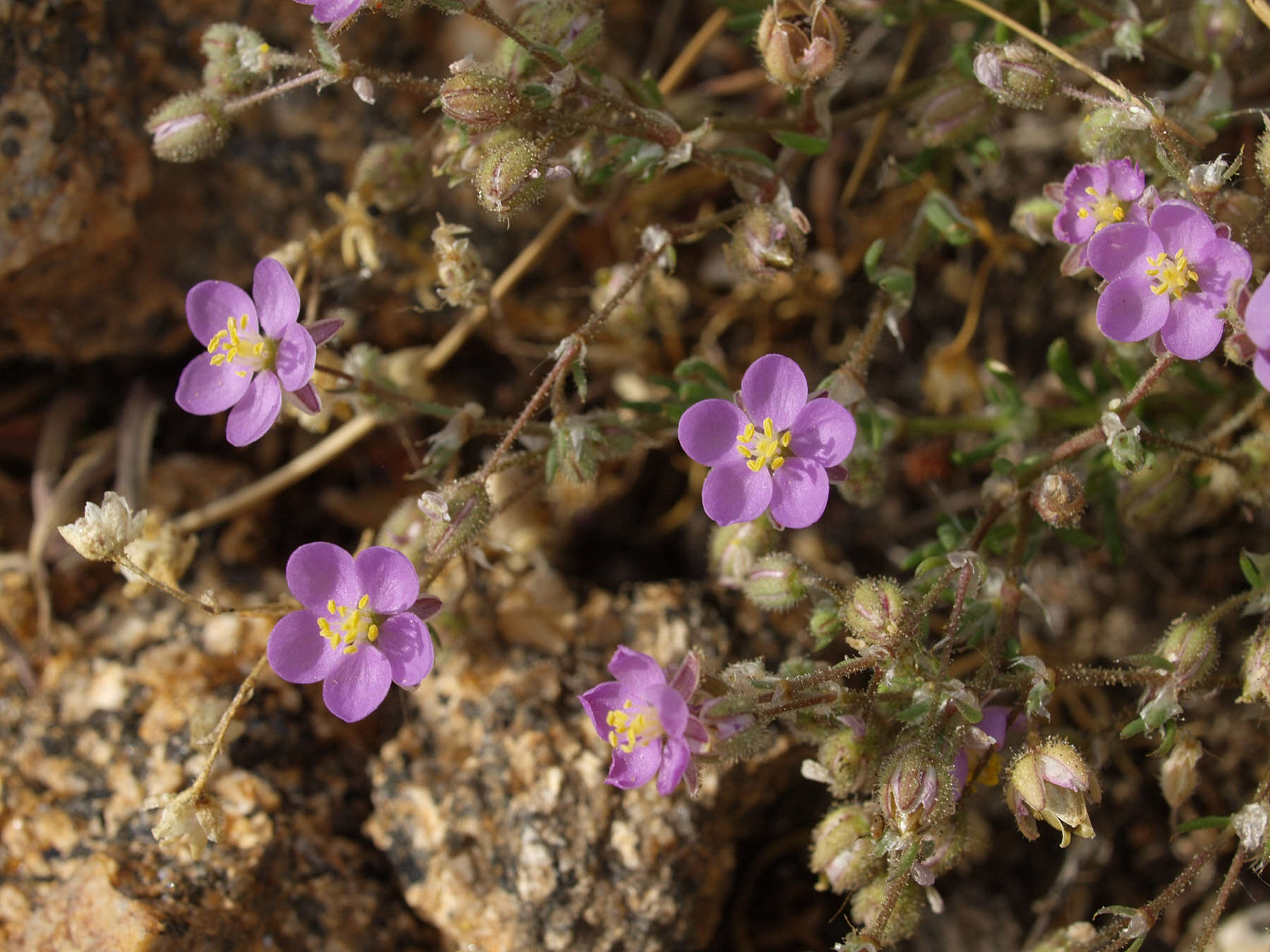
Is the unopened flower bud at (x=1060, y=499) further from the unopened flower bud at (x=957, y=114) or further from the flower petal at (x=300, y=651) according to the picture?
the flower petal at (x=300, y=651)

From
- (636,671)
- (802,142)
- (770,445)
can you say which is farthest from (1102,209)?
(636,671)

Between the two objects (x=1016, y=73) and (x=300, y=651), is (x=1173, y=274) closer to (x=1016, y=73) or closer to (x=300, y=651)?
(x=1016, y=73)

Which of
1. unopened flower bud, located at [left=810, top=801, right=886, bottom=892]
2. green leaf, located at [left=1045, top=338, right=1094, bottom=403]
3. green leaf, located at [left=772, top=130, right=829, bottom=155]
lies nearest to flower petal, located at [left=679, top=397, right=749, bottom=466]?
green leaf, located at [left=772, top=130, right=829, bottom=155]

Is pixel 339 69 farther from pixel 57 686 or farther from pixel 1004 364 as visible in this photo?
pixel 1004 364

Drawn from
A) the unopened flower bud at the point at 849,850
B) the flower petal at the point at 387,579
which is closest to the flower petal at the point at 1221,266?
the unopened flower bud at the point at 849,850

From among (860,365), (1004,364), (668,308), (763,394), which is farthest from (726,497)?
(1004,364)
